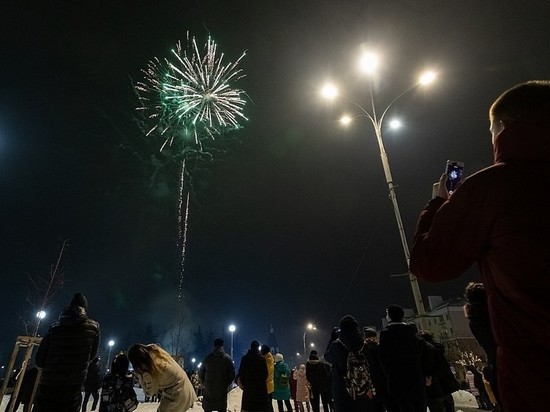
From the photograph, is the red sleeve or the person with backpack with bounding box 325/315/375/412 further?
the person with backpack with bounding box 325/315/375/412

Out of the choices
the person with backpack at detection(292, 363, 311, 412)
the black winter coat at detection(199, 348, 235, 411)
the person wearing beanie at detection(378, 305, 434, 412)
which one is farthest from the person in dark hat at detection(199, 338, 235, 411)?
the person with backpack at detection(292, 363, 311, 412)

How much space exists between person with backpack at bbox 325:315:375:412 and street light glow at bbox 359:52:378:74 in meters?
9.36

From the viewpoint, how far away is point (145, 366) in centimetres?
487

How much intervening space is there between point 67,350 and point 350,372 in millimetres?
4903

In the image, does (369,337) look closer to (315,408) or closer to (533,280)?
(315,408)

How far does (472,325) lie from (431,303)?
270 ft

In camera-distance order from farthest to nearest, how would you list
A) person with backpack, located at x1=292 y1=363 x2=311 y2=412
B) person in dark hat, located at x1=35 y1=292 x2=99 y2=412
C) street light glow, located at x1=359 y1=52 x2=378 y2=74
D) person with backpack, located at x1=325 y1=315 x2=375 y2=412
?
1. person with backpack, located at x1=292 y1=363 x2=311 y2=412
2. street light glow, located at x1=359 y1=52 x2=378 y2=74
3. person with backpack, located at x1=325 y1=315 x2=375 y2=412
4. person in dark hat, located at x1=35 y1=292 x2=99 y2=412

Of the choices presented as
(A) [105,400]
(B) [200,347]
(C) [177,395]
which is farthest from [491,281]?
(B) [200,347]

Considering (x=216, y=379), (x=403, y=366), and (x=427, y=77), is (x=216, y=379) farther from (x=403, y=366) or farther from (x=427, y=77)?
(x=427, y=77)

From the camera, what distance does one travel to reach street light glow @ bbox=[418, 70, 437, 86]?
1207 centimetres

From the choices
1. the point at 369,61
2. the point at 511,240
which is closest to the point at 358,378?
the point at 511,240

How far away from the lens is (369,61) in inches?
455

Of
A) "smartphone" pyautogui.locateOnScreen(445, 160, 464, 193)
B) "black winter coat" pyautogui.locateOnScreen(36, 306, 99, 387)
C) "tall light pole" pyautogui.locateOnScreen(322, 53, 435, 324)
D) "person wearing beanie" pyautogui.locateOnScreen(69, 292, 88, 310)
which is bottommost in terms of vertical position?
"black winter coat" pyautogui.locateOnScreen(36, 306, 99, 387)

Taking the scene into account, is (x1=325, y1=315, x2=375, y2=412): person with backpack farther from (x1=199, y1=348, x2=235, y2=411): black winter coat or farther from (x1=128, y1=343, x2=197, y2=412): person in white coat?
(x1=199, y1=348, x2=235, y2=411): black winter coat
